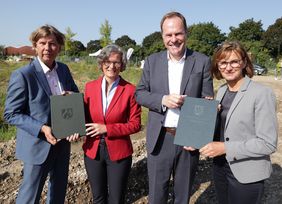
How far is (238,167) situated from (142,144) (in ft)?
11.7

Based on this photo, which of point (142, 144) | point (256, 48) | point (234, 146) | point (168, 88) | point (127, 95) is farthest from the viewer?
point (256, 48)

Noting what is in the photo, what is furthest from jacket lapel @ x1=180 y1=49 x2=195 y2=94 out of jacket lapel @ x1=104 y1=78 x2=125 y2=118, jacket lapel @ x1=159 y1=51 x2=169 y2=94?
jacket lapel @ x1=104 y1=78 x2=125 y2=118

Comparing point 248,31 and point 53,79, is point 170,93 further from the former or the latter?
point 248,31

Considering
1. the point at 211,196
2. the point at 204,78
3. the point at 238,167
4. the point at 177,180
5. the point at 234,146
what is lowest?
the point at 211,196

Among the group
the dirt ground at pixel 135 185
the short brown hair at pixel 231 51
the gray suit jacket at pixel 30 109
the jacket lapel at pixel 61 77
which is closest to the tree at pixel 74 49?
the dirt ground at pixel 135 185

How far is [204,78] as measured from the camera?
9.76 ft

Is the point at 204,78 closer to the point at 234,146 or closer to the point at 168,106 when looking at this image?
the point at 168,106

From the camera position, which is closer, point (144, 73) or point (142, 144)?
point (144, 73)

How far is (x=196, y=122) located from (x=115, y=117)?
0.85m

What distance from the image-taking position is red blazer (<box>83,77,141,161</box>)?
10.2ft

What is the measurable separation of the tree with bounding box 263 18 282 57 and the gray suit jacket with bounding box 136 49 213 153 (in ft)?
210

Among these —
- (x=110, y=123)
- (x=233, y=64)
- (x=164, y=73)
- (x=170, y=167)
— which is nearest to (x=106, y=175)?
(x=110, y=123)

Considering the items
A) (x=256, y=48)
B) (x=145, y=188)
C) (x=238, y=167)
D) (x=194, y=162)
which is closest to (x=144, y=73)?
(x=194, y=162)

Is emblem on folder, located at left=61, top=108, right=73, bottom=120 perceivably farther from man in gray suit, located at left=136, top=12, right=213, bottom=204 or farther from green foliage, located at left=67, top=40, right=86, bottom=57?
green foliage, located at left=67, top=40, right=86, bottom=57
